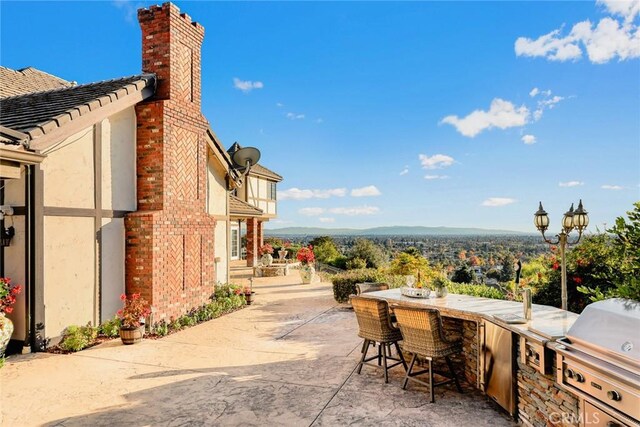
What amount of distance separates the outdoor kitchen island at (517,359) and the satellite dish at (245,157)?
905 centimetres

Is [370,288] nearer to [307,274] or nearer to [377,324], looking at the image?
[377,324]

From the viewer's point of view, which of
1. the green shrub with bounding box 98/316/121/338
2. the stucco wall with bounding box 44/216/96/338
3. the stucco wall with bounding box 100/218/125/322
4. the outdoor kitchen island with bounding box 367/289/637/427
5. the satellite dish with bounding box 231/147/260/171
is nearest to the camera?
the outdoor kitchen island with bounding box 367/289/637/427

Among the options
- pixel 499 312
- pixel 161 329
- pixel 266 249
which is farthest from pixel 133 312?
pixel 266 249

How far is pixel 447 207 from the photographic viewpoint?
32906 millimetres

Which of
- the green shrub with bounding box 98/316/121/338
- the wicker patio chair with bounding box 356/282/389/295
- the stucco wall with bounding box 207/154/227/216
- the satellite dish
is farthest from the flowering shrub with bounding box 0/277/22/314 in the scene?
the satellite dish

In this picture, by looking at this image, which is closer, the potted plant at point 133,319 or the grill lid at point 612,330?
the grill lid at point 612,330

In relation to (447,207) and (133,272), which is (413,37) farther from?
(447,207)

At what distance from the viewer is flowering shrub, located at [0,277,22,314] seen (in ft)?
18.7

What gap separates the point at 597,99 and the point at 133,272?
12330 mm

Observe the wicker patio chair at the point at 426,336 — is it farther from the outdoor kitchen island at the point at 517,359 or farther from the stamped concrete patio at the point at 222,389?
the stamped concrete patio at the point at 222,389

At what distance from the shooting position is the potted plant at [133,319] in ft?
22.2

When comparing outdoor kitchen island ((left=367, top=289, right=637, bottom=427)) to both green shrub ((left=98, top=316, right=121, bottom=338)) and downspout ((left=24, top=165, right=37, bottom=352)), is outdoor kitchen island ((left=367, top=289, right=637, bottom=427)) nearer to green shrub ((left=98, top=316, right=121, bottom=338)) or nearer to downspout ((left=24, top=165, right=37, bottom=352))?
green shrub ((left=98, top=316, right=121, bottom=338))

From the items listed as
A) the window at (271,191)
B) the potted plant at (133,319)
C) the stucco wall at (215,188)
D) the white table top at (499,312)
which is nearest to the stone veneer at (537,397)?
the white table top at (499,312)

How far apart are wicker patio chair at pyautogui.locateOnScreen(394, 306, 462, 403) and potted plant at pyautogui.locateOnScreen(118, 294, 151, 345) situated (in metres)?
5.05
